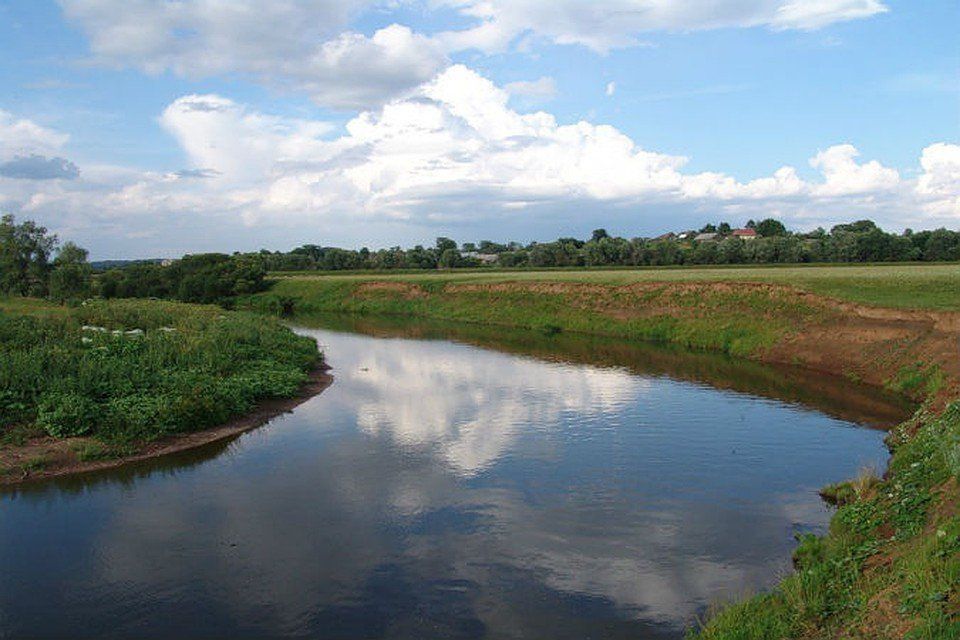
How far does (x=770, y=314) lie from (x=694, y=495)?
26.1 meters

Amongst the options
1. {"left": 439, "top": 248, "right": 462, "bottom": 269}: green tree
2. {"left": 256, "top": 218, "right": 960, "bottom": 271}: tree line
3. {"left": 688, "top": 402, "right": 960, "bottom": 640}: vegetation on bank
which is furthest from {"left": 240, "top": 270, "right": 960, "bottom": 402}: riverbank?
{"left": 439, "top": 248, "right": 462, "bottom": 269}: green tree

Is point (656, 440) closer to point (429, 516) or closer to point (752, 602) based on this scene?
point (429, 516)

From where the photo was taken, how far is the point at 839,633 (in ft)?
27.5

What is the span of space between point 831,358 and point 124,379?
2911cm

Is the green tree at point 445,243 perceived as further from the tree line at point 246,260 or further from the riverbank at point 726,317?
the riverbank at point 726,317

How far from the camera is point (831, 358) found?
32219mm

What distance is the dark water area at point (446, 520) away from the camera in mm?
10891

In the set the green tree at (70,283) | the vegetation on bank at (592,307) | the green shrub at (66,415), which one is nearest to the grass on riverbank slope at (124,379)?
the green shrub at (66,415)

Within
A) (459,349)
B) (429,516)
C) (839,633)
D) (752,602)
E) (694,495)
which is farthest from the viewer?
(459,349)

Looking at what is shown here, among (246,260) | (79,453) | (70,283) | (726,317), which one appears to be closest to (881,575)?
(79,453)

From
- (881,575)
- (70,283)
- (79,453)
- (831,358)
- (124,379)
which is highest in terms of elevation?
(70,283)

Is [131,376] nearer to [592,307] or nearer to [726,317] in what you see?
[726,317]

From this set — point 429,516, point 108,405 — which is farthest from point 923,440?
point 108,405

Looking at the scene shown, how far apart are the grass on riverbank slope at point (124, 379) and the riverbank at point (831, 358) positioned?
53.9 feet
